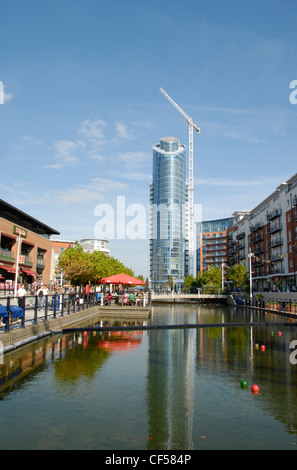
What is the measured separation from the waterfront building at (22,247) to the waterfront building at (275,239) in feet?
120

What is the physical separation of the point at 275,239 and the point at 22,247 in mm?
46269

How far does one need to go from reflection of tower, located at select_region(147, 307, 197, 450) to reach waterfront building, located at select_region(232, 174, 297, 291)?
Result: 134 feet

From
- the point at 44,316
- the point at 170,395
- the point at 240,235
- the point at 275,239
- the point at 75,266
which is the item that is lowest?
the point at 170,395

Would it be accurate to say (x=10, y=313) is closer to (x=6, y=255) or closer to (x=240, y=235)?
(x=6, y=255)

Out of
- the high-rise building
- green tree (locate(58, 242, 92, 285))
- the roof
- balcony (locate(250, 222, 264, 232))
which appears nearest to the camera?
green tree (locate(58, 242, 92, 285))

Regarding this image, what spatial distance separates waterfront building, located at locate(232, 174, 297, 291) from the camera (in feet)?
196

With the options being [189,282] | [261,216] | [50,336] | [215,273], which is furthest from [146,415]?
[189,282]

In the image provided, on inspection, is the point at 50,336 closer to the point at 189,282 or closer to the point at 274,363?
the point at 274,363

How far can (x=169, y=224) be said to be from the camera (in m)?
177

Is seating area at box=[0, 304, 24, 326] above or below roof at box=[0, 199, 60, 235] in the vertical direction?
below

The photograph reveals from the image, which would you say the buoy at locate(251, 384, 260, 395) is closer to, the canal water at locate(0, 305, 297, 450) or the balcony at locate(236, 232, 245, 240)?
the canal water at locate(0, 305, 297, 450)

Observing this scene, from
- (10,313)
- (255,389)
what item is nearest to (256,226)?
(10,313)

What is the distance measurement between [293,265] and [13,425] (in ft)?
195

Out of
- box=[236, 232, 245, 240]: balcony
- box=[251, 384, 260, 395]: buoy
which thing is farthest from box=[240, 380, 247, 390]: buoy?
box=[236, 232, 245, 240]: balcony
